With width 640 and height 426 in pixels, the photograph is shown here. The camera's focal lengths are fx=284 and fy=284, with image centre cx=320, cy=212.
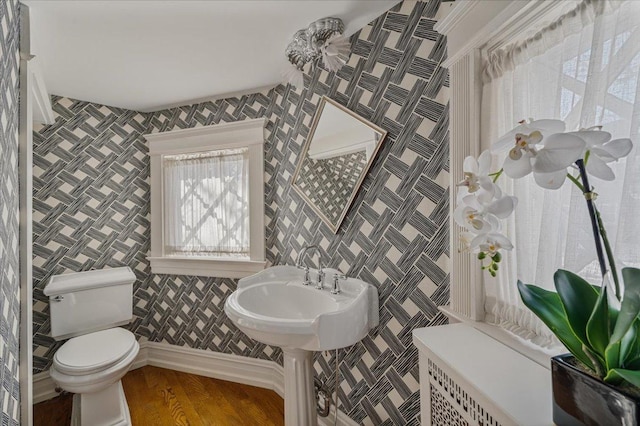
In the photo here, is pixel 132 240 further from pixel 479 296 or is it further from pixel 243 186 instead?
pixel 479 296

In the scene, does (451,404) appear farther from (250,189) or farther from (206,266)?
(206,266)

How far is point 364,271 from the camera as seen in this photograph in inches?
59.5

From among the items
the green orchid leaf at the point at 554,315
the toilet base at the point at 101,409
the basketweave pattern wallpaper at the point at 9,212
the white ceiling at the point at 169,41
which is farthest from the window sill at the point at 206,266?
the green orchid leaf at the point at 554,315

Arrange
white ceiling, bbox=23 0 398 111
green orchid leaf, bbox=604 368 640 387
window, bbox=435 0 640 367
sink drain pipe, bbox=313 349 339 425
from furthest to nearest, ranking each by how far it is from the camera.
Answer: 1. sink drain pipe, bbox=313 349 339 425
2. white ceiling, bbox=23 0 398 111
3. window, bbox=435 0 640 367
4. green orchid leaf, bbox=604 368 640 387

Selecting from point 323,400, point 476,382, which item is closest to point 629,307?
point 476,382

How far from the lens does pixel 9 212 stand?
1.18 meters

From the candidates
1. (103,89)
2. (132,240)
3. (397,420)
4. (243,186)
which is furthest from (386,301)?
(103,89)

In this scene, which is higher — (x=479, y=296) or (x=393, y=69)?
(x=393, y=69)

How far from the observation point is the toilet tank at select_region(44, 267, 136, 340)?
6.52 ft

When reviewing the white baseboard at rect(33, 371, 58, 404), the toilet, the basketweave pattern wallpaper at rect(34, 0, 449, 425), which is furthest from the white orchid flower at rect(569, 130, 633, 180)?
the white baseboard at rect(33, 371, 58, 404)

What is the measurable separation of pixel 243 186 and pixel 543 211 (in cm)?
198

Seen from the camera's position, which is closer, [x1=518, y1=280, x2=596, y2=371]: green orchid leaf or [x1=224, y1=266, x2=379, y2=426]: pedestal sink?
[x1=518, y1=280, x2=596, y2=371]: green orchid leaf

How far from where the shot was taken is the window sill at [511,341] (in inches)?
30.5

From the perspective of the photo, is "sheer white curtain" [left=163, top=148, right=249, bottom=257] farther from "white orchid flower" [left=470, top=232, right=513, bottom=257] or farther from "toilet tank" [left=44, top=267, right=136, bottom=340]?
"white orchid flower" [left=470, top=232, right=513, bottom=257]
